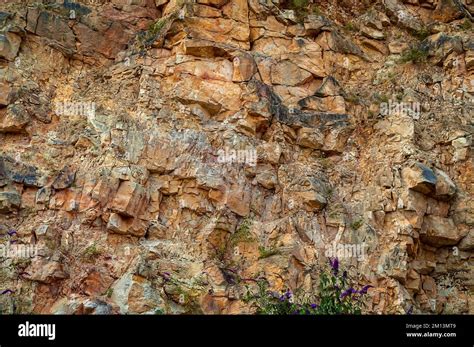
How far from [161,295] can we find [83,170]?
339 cm

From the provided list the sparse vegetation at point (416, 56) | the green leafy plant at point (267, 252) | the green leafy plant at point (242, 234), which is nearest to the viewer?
the green leafy plant at point (267, 252)

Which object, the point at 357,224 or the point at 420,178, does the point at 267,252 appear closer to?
the point at 357,224

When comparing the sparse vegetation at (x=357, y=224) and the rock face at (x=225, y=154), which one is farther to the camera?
the sparse vegetation at (x=357, y=224)

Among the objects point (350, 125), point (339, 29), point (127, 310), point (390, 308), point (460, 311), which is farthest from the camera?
point (339, 29)

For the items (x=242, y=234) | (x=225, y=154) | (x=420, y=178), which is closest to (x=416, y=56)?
(x=420, y=178)

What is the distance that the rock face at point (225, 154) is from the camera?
1089 cm

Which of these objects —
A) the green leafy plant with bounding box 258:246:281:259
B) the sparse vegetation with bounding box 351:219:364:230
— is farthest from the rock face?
the sparse vegetation with bounding box 351:219:364:230

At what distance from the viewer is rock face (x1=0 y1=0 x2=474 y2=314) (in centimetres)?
1089

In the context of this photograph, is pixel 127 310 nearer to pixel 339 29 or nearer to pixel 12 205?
pixel 12 205

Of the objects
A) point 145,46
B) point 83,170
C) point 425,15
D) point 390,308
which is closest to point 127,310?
point 83,170

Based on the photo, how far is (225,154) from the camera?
40.4 feet

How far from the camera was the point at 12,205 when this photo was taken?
11.2 m

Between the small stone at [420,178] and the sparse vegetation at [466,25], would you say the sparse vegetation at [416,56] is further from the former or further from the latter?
the small stone at [420,178]

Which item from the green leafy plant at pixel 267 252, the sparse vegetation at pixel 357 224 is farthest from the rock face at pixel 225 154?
the sparse vegetation at pixel 357 224
